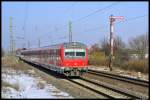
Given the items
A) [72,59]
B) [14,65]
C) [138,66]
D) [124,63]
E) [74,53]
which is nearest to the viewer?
[72,59]

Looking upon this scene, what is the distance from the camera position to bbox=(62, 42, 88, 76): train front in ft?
102

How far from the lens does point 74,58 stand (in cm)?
3147

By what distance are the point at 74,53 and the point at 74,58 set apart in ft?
1.38

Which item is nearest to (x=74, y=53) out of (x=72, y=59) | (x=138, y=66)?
(x=72, y=59)

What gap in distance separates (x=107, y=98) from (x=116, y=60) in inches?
1524

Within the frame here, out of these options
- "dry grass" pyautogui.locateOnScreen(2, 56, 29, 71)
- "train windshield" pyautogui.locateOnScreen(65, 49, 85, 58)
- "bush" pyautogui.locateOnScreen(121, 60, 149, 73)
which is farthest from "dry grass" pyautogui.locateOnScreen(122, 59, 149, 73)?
"dry grass" pyautogui.locateOnScreen(2, 56, 29, 71)

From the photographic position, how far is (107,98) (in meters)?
17.3

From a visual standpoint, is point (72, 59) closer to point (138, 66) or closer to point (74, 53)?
point (74, 53)

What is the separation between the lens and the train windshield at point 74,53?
31.4 m

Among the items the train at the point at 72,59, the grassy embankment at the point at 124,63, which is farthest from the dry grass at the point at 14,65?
the train at the point at 72,59

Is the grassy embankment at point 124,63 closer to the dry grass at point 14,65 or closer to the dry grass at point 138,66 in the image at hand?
the dry grass at point 138,66

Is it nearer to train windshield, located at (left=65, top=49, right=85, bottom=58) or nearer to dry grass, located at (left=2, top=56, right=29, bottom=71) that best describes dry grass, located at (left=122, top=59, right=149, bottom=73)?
train windshield, located at (left=65, top=49, right=85, bottom=58)

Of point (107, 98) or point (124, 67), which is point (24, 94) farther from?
point (124, 67)

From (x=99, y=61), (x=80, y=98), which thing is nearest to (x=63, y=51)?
(x=80, y=98)
